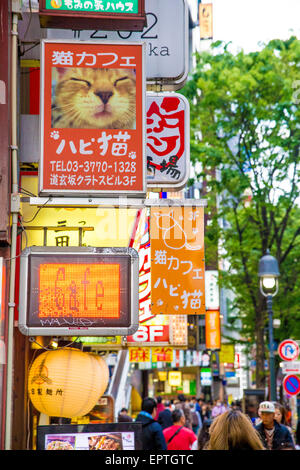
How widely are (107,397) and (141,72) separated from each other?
11709 mm

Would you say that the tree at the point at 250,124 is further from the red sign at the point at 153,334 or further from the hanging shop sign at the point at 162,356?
the red sign at the point at 153,334

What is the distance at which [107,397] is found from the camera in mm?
18125

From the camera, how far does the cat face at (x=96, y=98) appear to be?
7.84 meters

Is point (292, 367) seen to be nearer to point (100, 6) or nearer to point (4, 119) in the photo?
point (100, 6)

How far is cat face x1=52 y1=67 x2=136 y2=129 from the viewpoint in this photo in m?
7.84

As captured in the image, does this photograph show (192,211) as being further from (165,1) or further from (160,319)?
(160,319)

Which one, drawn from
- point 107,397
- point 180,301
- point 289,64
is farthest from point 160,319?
Answer: point 289,64

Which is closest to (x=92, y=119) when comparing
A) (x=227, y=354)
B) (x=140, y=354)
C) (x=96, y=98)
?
(x=96, y=98)

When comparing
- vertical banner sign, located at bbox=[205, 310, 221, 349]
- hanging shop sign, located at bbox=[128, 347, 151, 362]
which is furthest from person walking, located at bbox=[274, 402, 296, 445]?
vertical banner sign, located at bbox=[205, 310, 221, 349]

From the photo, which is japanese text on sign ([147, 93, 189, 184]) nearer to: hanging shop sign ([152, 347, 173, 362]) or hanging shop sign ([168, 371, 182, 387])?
hanging shop sign ([152, 347, 173, 362])

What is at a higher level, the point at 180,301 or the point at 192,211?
the point at 192,211

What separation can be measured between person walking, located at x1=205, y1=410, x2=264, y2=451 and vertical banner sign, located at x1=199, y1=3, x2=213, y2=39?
239 feet

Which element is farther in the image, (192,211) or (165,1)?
(165,1)

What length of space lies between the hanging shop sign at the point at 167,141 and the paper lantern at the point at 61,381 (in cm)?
246
